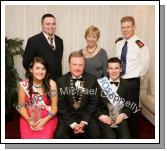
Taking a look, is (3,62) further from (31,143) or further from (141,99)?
(141,99)

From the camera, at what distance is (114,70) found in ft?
9.11

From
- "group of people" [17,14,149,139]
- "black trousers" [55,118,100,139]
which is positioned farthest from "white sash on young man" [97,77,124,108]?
"black trousers" [55,118,100,139]

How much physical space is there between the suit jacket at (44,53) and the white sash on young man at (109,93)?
13.1 inches

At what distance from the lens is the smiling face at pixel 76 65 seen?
9.02 ft

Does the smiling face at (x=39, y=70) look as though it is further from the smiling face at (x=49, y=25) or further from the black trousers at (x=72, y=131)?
the black trousers at (x=72, y=131)

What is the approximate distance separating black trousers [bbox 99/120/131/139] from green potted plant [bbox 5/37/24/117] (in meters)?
0.71

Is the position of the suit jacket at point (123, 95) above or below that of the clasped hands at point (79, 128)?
above

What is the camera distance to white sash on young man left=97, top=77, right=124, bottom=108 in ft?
9.16

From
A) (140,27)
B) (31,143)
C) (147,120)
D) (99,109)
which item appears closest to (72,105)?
(99,109)

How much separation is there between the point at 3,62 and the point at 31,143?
2.16ft

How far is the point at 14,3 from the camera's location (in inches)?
109

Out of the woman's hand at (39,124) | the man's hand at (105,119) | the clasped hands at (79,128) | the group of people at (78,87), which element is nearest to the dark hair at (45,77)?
the group of people at (78,87)

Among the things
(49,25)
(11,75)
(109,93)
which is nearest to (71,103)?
(109,93)

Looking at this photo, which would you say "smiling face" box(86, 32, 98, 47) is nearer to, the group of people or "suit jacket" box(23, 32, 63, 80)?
the group of people
